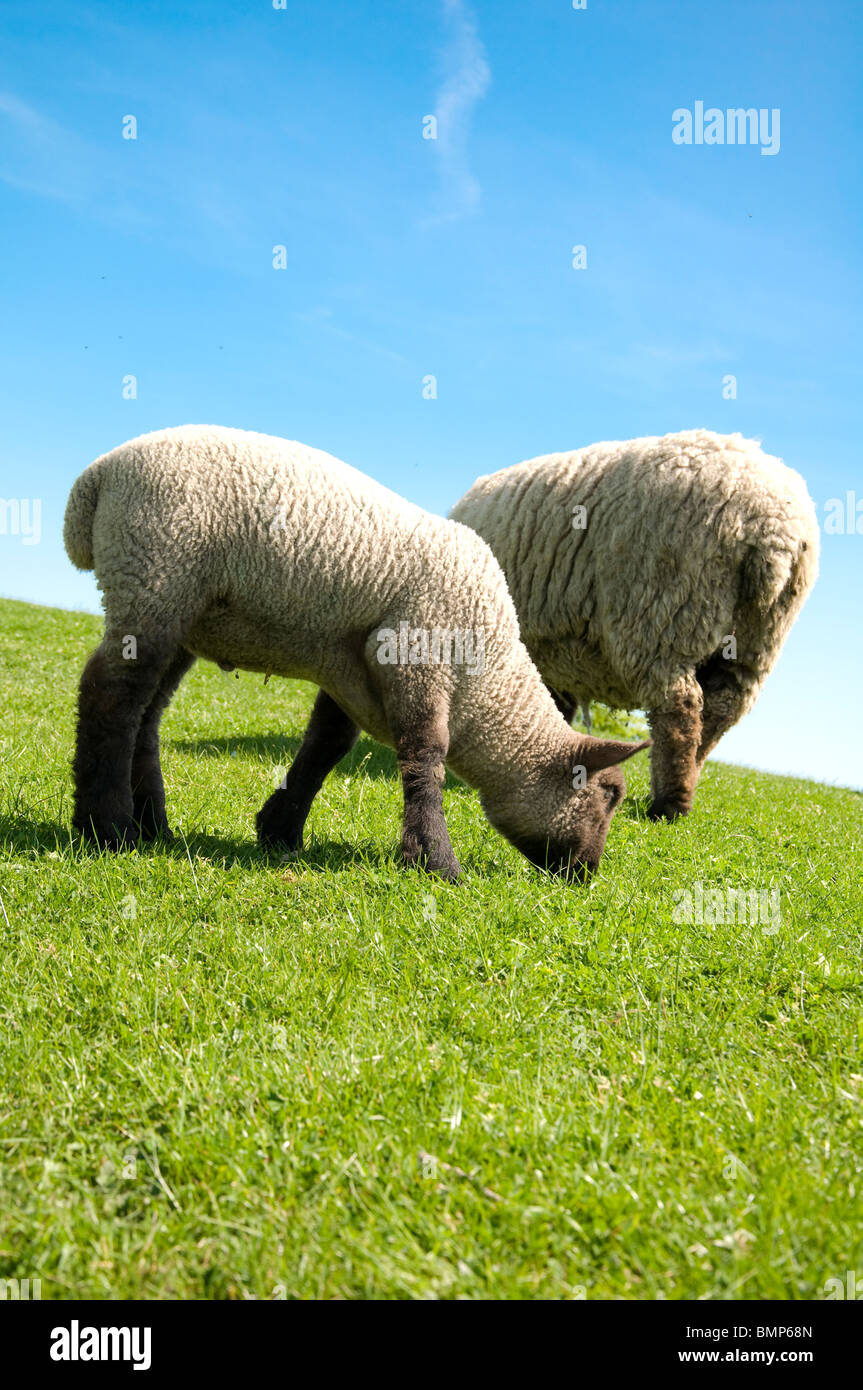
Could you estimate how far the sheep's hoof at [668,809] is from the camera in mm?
8930

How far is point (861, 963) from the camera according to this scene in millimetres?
4875

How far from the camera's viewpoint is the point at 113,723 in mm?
5723

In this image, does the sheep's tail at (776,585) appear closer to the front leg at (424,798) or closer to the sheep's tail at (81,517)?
A: the front leg at (424,798)

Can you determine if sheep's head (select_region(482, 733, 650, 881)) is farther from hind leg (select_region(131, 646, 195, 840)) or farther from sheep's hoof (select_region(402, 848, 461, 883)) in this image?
hind leg (select_region(131, 646, 195, 840))

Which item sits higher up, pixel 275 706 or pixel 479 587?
pixel 479 587

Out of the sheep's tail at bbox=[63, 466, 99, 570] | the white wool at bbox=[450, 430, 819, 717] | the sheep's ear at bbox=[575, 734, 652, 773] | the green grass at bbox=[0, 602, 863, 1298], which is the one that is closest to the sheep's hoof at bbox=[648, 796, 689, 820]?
the white wool at bbox=[450, 430, 819, 717]

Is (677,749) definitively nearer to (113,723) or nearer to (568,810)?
(568,810)

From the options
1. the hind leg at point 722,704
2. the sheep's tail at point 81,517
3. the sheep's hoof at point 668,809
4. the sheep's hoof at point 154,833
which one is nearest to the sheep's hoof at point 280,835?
the sheep's hoof at point 154,833

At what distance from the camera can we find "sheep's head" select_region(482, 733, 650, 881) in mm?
6238

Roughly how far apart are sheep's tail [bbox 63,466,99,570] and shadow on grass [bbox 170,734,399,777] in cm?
356
